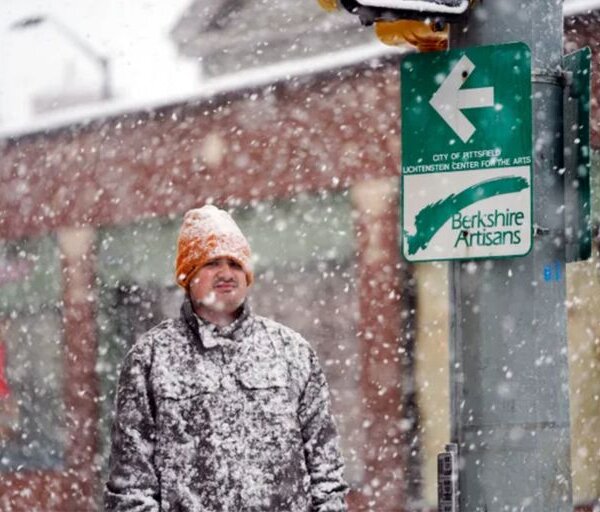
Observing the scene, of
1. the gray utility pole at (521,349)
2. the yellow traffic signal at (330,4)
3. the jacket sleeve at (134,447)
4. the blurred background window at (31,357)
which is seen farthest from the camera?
the blurred background window at (31,357)

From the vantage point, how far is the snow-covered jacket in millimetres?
4055

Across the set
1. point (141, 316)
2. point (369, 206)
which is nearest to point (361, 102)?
point (369, 206)

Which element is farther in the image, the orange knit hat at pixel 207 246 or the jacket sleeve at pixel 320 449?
the orange knit hat at pixel 207 246

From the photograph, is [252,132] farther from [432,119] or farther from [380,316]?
[432,119]

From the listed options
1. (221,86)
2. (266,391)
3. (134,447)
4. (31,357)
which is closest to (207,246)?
(266,391)

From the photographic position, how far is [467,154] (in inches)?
156

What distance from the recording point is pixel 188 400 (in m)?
4.11

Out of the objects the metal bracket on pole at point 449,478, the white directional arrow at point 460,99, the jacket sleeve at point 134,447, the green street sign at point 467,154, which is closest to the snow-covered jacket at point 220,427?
the jacket sleeve at point 134,447

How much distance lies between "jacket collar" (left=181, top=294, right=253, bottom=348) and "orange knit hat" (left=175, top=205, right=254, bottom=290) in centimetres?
14

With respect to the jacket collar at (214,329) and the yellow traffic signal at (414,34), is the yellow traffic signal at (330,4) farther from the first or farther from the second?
the jacket collar at (214,329)

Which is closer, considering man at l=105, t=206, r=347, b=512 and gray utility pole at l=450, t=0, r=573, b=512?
gray utility pole at l=450, t=0, r=573, b=512

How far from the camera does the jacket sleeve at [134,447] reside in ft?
13.3

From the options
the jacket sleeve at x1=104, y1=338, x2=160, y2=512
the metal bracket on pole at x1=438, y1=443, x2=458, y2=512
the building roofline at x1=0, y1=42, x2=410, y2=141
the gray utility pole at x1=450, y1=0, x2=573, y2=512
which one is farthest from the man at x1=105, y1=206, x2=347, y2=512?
the building roofline at x1=0, y1=42, x2=410, y2=141

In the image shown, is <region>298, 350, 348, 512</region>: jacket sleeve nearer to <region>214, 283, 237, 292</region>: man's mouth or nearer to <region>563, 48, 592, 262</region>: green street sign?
<region>214, 283, 237, 292</region>: man's mouth
